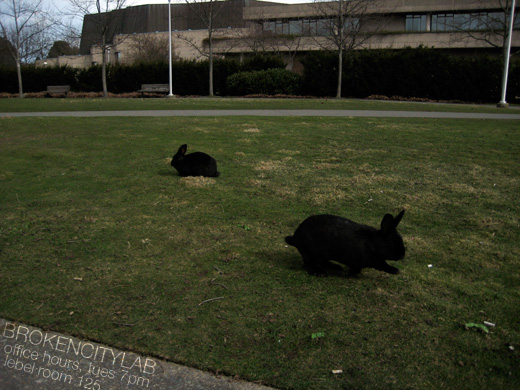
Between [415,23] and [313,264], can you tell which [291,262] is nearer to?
[313,264]

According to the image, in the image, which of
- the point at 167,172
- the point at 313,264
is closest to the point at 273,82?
the point at 167,172

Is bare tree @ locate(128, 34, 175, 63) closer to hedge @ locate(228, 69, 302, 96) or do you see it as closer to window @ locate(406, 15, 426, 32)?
hedge @ locate(228, 69, 302, 96)

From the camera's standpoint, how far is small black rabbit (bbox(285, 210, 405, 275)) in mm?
4074

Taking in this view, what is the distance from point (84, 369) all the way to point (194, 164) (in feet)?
17.2

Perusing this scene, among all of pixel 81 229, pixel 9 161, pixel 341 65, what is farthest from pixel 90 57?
pixel 81 229

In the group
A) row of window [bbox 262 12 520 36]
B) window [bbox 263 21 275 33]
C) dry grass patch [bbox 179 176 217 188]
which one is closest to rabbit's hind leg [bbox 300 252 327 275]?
dry grass patch [bbox 179 176 217 188]

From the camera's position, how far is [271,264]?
4715 mm

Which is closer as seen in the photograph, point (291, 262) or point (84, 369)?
point (84, 369)

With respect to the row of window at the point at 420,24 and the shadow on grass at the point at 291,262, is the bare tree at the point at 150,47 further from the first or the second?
the shadow on grass at the point at 291,262

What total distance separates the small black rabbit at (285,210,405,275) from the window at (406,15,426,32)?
5392 centimetres

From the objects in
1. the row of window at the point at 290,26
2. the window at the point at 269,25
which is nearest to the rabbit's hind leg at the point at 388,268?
the row of window at the point at 290,26

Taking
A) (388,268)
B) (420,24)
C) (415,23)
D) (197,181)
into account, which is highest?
(415,23)

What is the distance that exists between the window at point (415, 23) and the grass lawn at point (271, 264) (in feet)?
155

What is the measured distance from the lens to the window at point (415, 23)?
52406 millimetres
